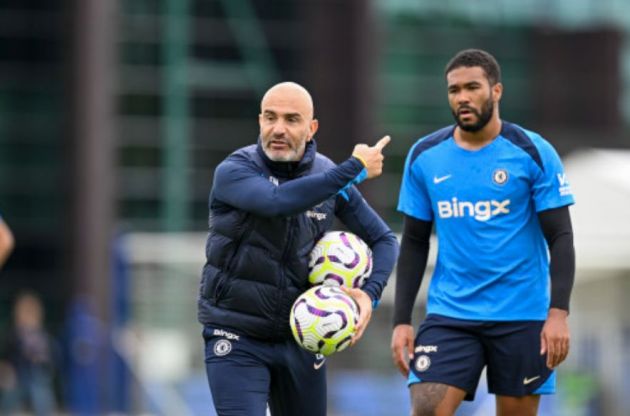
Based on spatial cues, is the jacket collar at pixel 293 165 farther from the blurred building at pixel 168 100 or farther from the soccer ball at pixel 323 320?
the blurred building at pixel 168 100

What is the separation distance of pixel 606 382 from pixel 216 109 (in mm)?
22361

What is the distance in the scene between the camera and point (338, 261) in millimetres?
8227

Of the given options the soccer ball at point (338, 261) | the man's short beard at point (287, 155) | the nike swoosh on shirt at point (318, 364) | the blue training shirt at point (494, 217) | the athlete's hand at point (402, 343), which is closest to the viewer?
the man's short beard at point (287, 155)

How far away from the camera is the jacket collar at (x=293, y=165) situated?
8.20 metres

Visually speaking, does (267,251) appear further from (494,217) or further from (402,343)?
(494,217)

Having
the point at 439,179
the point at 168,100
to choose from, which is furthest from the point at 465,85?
the point at 168,100

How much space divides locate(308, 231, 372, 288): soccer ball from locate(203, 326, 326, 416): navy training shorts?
365mm

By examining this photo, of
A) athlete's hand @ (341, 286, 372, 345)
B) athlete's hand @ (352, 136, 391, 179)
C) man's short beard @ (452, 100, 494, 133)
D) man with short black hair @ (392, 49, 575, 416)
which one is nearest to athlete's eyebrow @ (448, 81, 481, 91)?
A: man with short black hair @ (392, 49, 575, 416)

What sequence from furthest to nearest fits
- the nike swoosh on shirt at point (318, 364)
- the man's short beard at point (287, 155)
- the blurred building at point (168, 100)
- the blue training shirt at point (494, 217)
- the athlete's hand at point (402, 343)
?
1. the blurred building at point (168, 100)
2. the athlete's hand at point (402, 343)
3. the blue training shirt at point (494, 217)
4. the nike swoosh on shirt at point (318, 364)
5. the man's short beard at point (287, 155)

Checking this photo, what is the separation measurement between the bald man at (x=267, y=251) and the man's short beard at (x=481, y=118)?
1.68 ft

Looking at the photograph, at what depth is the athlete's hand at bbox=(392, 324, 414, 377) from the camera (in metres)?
8.59

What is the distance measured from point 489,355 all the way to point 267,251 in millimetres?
1347

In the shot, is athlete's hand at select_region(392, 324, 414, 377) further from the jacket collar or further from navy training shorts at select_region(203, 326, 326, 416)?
the jacket collar

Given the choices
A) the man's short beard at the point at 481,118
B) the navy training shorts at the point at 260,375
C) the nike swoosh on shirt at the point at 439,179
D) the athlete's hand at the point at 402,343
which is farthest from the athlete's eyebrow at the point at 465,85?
the navy training shorts at the point at 260,375
